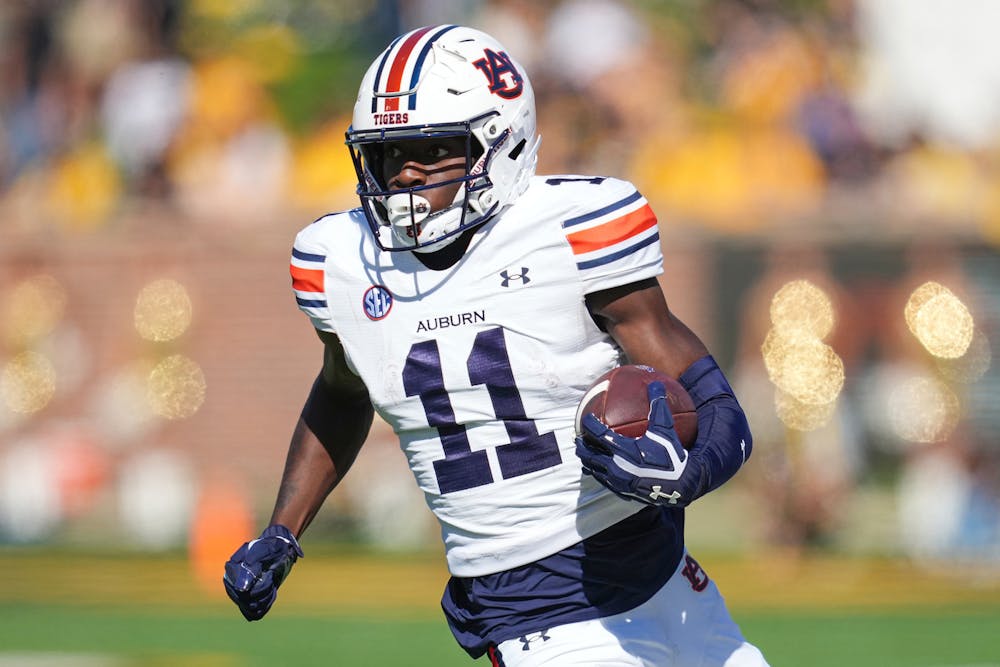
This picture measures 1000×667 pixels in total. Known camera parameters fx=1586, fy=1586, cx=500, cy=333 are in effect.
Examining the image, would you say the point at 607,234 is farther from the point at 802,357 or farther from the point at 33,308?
the point at 33,308

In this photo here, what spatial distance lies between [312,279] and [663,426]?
3.25ft

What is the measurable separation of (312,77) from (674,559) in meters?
9.72

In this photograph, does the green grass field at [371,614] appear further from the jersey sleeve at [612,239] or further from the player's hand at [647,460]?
the player's hand at [647,460]

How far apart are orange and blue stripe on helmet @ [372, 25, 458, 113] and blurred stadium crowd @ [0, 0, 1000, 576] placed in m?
6.28

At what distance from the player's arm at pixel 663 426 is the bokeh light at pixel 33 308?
8.95 m

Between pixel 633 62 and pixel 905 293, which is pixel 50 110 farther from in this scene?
pixel 905 293

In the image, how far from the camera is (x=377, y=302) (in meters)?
3.50

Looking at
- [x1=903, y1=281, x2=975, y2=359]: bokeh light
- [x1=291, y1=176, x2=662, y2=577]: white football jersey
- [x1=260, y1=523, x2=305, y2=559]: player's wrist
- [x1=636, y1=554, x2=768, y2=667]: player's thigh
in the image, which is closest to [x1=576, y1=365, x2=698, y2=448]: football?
[x1=291, y1=176, x2=662, y2=577]: white football jersey

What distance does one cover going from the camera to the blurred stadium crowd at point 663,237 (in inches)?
397

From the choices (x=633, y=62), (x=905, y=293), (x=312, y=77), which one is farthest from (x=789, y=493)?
(x=312, y=77)

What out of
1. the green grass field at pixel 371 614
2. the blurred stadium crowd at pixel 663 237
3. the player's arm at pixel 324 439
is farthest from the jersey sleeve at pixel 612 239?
the blurred stadium crowd at pixel 663 237

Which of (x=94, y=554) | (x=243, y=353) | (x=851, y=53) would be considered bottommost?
(x=94, y=554)

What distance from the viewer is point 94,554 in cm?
1053

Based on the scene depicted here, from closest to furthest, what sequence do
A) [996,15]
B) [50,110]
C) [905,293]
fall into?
[905,293] → [996,15] → [50,110]
